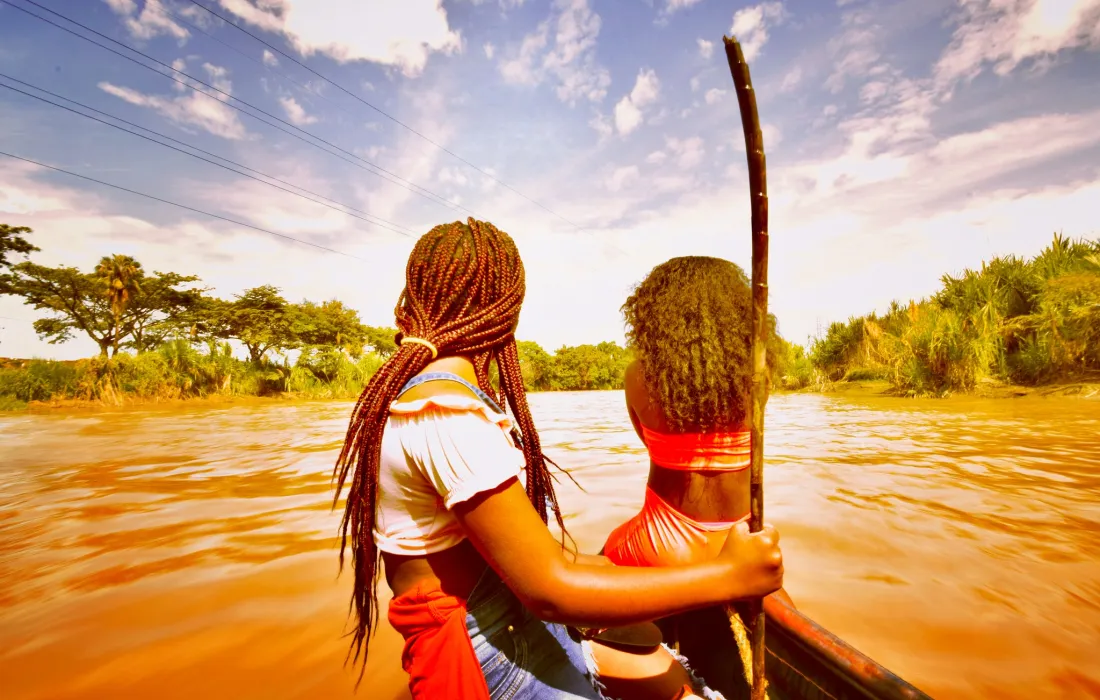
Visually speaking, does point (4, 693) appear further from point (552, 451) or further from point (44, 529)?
point (552, 451)

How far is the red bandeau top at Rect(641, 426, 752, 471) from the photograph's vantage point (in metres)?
1.70

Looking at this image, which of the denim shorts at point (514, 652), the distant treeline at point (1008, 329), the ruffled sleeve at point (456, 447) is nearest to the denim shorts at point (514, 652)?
the denim shorts at point (514, 652)

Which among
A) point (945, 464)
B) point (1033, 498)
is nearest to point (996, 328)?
point (945, 464)

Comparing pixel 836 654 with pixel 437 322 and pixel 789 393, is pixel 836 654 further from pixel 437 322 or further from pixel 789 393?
pixel 789 393

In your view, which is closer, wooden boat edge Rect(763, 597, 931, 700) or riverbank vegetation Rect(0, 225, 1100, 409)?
wooden boat edge Rect(763, 597, 931, 700)

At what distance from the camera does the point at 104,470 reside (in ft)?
17.3

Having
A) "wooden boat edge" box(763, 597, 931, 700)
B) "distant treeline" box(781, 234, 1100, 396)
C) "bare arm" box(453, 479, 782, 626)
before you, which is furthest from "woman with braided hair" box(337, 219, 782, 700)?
Answer: "distant treeline" box(781, 234, 1100, 396)

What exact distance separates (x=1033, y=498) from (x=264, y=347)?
3187 cm

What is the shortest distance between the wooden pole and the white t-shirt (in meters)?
0.50

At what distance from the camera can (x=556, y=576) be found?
2.77 feet

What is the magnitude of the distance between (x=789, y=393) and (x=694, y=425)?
17587 mm

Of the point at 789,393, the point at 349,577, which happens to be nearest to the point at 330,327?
the point at 789,393

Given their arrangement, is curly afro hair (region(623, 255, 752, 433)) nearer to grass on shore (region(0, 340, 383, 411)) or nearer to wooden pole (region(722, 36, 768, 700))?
wooden pole (region(722, 36, 768, 700))

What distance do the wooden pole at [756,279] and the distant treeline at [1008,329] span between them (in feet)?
30.1
